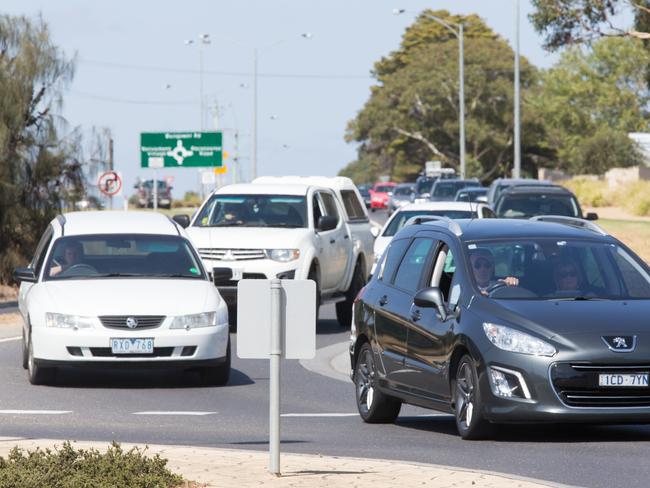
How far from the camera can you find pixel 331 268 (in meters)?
24.0

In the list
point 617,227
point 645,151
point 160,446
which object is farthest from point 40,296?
point 645,151

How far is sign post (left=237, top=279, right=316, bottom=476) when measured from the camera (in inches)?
364

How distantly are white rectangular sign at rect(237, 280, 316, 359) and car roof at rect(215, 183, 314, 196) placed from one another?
14.6 meters

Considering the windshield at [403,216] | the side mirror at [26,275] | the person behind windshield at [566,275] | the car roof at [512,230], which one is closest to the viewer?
the person behind windshield at [566,275]

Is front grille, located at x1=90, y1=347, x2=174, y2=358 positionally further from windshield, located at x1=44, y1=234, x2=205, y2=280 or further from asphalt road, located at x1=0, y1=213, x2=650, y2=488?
windshield, located at x1=44, y1=234, x2=205, y2=280

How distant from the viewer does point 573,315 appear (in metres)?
11.4

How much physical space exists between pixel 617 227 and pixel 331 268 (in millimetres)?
30492

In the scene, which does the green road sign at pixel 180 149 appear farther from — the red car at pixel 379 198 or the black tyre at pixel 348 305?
the red car at pixel 379 198

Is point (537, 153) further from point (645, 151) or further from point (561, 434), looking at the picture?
point (561, 434)

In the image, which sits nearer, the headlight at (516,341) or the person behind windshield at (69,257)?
the headlight at (516,341)

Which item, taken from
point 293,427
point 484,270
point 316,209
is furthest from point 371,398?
point 316,209

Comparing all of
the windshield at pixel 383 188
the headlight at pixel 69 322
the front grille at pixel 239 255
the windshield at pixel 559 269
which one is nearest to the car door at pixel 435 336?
the windshield at pixel 559 269

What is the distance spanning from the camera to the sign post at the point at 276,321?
9242 millimetres

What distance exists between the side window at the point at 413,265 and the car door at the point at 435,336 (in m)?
0.17
